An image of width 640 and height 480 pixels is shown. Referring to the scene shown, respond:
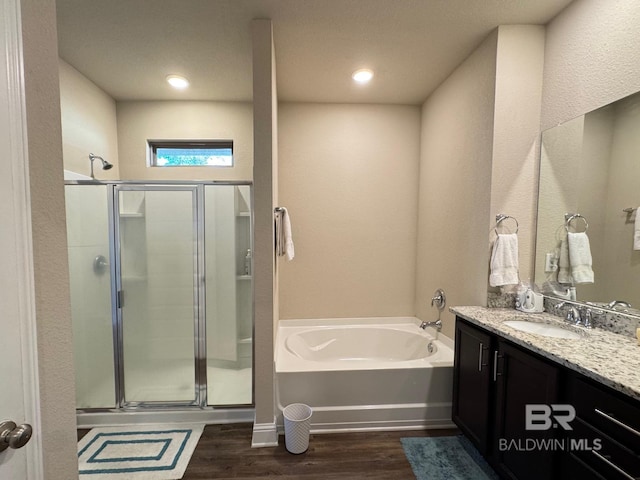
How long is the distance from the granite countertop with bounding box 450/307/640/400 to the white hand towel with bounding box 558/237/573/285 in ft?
0.83

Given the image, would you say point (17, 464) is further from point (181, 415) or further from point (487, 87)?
point (487, 87)

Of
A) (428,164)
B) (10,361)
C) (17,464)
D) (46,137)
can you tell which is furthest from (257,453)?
(428,164)

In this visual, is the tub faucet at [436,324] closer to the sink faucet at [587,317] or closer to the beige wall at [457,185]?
the beige wall at [457,185]

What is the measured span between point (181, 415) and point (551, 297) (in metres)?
2.83

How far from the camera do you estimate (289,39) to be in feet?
6.36

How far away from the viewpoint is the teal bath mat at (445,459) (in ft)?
5.42

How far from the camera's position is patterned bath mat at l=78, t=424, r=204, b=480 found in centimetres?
168

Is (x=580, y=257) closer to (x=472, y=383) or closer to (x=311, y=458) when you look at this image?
(x=472, y=383)

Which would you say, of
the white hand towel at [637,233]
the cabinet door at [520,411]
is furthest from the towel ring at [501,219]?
the cabinet door at [520,411]

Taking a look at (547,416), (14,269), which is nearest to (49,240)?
(14,269)

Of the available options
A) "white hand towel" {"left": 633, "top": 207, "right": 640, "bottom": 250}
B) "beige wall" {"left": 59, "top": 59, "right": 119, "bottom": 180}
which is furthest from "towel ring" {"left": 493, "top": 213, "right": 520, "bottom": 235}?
"beige wall" {"left": 59, "top": 59, "right": 119, "bottom": 180}

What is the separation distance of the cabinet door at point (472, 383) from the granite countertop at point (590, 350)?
13 centimetres

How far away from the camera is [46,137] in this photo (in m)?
0.73

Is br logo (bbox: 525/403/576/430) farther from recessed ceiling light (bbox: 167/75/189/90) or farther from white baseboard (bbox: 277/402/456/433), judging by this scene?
recessed ceiling light (bbox: 167/75/189/90)
